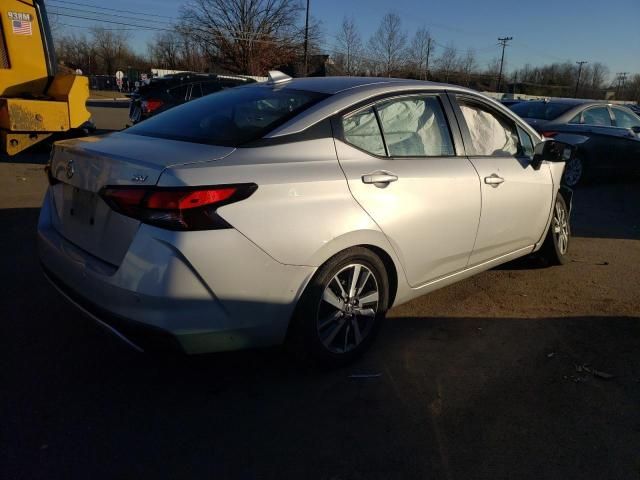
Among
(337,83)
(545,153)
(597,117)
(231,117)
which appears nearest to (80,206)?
(231,117)

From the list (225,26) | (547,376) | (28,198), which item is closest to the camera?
(547,376)

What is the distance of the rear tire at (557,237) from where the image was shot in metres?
4.83

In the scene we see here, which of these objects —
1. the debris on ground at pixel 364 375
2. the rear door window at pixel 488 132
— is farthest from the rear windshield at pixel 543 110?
the debris on ground at pixel 364 375

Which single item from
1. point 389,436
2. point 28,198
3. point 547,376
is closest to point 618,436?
point 547,376

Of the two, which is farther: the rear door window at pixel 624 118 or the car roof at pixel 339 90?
the rear door window at pixel 624 118

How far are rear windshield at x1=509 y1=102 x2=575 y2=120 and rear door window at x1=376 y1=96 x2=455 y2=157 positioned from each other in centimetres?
685

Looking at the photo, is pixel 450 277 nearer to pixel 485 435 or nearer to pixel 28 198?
pixel 485 435

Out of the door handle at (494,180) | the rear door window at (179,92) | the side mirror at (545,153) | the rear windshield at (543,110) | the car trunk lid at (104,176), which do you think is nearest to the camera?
the car trunk lid at (104,176)

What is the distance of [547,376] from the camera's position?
10.2 feet

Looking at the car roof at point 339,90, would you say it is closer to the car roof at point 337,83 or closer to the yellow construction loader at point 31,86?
the car roof at point 337,83

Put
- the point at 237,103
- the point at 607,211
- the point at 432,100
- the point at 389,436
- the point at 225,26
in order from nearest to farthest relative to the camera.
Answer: the point at 389,436, the point at 237,103, the point at 432,100, the point at 607,211, the point at 225,26

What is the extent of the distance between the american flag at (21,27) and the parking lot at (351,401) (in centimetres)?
717

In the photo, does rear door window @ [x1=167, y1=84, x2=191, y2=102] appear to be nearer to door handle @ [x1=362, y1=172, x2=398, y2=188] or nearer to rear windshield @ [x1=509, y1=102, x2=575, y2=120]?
rear windshield @ [x1=509, y1=102, x2=575, y2=120]

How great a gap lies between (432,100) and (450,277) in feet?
4.07
